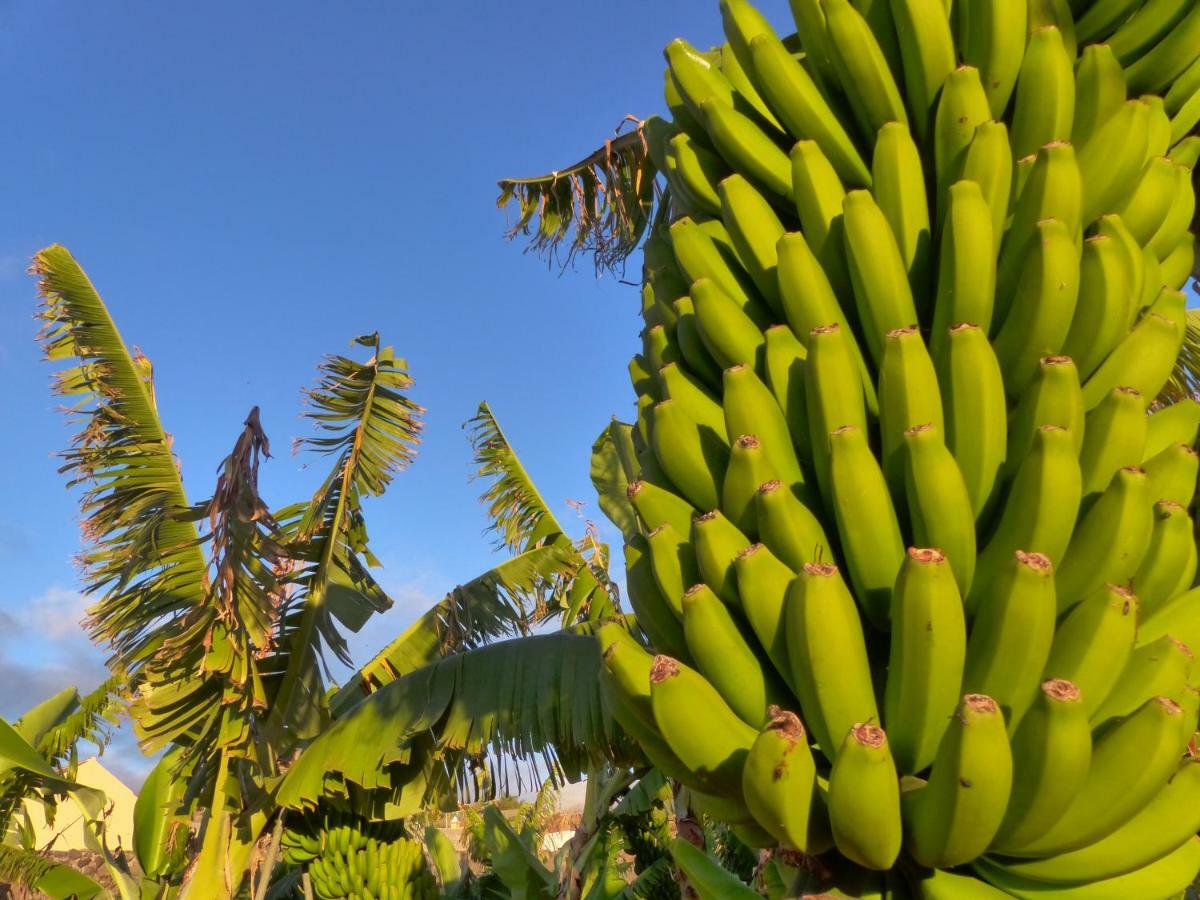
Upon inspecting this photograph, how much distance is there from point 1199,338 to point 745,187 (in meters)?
2.83

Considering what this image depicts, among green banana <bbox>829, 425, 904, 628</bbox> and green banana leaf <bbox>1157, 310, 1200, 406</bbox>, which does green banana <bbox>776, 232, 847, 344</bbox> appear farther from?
green banana leaf <bbox>1157, 310, 1200, 406</bbox>

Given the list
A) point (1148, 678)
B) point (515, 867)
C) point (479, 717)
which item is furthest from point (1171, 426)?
point (515, 867)

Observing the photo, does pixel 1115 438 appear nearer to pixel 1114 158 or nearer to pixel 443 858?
pixel 1114 158

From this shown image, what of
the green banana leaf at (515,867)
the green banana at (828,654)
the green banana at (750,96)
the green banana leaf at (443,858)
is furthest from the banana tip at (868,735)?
the green banana leaf at (443,858)

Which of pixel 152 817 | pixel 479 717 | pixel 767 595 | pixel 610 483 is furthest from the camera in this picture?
pixel 152 817

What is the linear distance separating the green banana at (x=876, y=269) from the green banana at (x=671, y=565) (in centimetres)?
46

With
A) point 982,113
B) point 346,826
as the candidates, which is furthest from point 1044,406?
point 346,826

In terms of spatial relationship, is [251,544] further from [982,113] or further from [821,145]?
[982,113]

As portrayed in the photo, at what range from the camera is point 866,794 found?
1095 millimetres

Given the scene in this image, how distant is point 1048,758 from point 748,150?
1.24 metres

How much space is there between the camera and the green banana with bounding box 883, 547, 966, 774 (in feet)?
3.76

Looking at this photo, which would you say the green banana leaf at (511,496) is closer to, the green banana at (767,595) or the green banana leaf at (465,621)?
the green banana leaf at (465,621)

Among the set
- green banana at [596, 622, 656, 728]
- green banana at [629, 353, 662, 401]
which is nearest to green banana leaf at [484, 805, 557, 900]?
green banana at [629, 353, 662, 401]

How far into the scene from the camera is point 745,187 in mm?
1748
